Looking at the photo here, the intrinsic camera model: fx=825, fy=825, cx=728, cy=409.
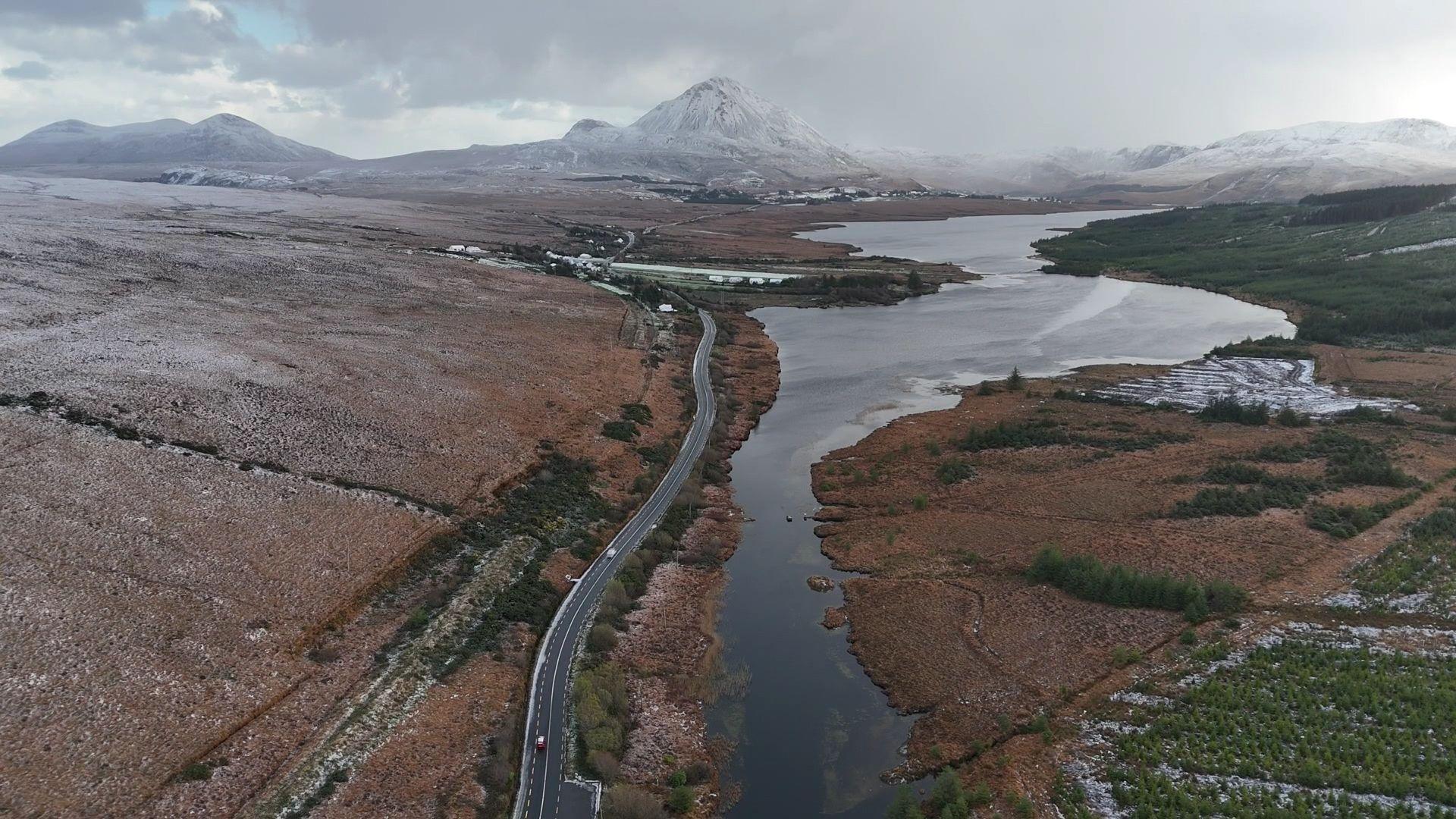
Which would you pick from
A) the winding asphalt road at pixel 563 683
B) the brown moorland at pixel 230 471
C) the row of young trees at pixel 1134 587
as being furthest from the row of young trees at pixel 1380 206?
the winding asphalt road at pixel 563 683

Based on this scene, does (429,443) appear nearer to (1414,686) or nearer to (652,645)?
(652,645)

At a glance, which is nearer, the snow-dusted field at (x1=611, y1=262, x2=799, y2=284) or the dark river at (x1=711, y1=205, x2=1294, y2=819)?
the dark river at (x1=711, y1=205, x2=1294, y2=819)

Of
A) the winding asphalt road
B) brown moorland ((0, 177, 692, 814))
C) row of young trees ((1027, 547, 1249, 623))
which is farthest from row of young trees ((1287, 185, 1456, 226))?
the winding asphalt road

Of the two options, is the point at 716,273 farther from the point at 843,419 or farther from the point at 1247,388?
the point at 1247,388

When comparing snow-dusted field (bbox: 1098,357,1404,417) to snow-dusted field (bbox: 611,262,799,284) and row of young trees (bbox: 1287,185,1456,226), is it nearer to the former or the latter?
snow-dusted field (bbox: 611,262,799,284)

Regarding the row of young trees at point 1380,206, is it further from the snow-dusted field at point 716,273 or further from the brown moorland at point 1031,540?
the brown moorland at point 1031,540

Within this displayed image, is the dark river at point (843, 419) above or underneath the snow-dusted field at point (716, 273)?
underneath

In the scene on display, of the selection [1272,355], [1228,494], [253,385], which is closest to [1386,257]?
[1272,355]
